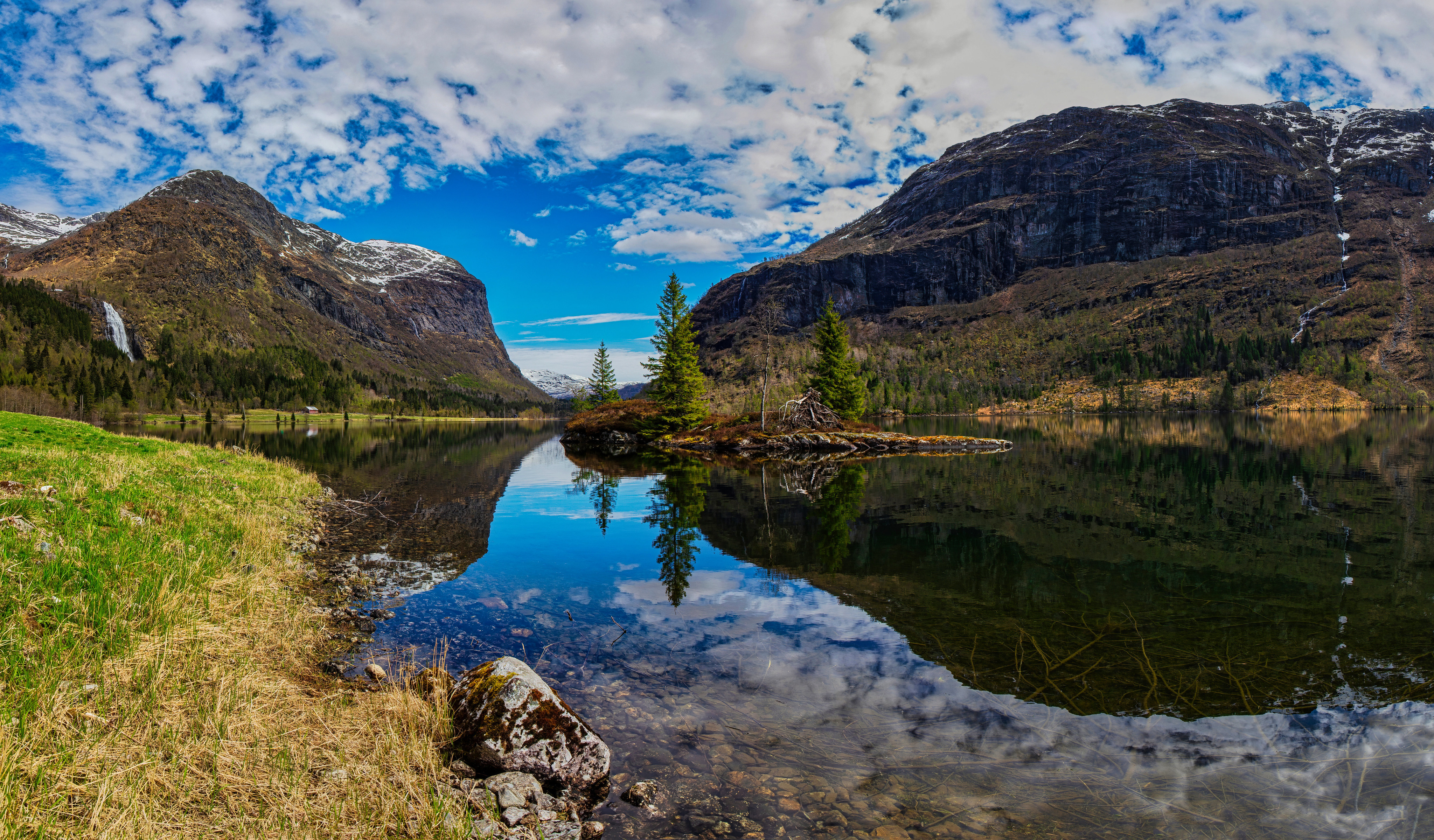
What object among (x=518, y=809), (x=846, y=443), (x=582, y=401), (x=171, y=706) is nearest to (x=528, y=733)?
(x=518, y=809)

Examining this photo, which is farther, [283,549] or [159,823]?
[283,549]

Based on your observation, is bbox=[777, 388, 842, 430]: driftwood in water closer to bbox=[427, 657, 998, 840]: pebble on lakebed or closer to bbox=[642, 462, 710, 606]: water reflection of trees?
bbox=[642, 462, 710, 606]: water reflection of trees

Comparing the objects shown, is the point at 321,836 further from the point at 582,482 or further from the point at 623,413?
the point at 623,413

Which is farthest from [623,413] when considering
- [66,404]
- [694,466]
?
[66,404]

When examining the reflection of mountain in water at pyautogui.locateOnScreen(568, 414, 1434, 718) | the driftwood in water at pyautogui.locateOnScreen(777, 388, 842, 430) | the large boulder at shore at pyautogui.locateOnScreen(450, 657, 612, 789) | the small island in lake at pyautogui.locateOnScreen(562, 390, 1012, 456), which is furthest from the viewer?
the driftwood in water at pyautogui.locateOnScreen(777, 388, 842, 430)

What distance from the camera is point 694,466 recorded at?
43.8 m

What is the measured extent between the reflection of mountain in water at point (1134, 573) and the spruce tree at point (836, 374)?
92.1 ft

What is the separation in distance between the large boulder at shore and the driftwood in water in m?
51.4

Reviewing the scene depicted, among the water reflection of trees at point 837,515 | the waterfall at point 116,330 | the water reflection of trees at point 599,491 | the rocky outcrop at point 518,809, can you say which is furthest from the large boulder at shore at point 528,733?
the waterfall at point 116,330

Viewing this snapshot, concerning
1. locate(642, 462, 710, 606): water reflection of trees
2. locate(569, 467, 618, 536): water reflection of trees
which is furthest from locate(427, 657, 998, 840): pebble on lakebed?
locate(569, 467, 618, 536): water reflection of trees

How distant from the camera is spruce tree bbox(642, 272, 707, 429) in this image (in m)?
61.6

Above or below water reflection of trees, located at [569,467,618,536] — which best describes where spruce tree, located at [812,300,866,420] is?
above

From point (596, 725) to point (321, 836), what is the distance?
3.63 metres

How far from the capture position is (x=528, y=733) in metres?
6.32
